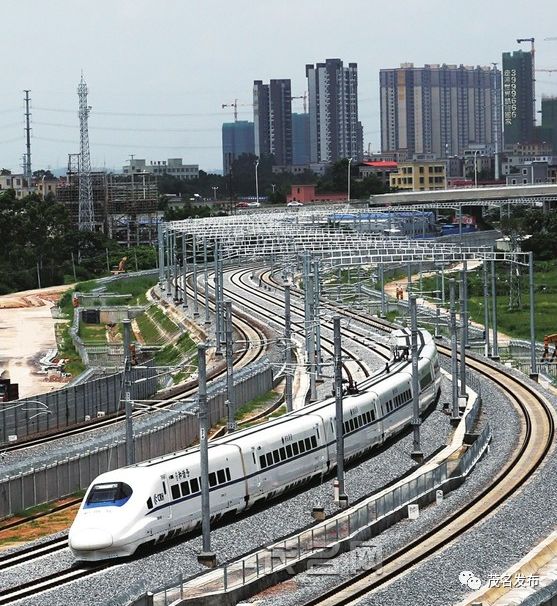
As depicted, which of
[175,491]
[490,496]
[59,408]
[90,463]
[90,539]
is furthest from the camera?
[59,408]

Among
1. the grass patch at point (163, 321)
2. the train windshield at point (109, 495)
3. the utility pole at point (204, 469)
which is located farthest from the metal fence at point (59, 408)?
the grass patch at point (163, 321)

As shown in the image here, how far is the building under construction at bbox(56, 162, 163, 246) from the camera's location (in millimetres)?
164875

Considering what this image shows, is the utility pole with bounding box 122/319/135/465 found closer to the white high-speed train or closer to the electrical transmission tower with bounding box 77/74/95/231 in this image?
the white high-speed train

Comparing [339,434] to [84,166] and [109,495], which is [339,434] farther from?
[84,166]

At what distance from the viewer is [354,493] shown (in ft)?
111

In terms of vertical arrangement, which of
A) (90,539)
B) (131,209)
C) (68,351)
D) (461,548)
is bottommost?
(68,351)

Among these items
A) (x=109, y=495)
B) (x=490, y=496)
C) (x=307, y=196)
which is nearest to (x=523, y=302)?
(x=490, y=496)

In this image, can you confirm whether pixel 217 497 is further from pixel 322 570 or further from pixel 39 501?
pixel 39 501

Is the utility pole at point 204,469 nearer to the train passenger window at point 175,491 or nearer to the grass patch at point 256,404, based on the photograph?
the train passenger window at point 175,491

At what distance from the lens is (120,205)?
6575 inches

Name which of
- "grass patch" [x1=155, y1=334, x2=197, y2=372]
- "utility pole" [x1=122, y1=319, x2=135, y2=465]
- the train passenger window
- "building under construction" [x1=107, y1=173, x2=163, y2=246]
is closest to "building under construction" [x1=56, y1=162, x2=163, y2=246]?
"building under construction" [x1=107, y1=173, x2=163, y2=246]

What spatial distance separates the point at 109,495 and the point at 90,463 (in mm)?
9128

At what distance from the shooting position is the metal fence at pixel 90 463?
34.2m

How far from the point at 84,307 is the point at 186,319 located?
68.3ft
